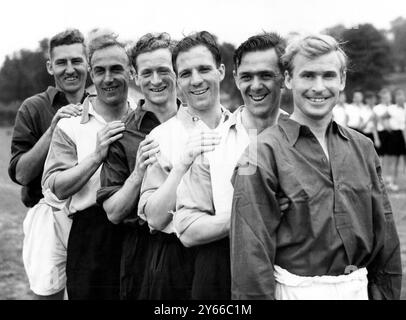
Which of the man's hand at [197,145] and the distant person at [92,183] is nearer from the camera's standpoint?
the man's hand at [197,145]

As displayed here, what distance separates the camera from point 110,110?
3.37 m

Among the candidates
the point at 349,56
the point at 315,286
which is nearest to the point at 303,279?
the point at 315,286

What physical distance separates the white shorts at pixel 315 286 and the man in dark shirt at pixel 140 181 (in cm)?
62

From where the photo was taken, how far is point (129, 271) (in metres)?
3.02

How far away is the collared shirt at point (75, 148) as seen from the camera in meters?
3.26

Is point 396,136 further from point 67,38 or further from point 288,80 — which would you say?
point 288,80

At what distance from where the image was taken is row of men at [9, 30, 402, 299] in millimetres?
2291

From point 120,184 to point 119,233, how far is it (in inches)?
15.6

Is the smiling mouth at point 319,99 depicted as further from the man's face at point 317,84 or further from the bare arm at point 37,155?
the bare arm at point 37,155

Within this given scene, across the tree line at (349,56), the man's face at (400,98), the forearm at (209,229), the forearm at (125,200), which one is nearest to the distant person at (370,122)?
the man's face at (400,98)

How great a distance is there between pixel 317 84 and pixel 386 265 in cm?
82

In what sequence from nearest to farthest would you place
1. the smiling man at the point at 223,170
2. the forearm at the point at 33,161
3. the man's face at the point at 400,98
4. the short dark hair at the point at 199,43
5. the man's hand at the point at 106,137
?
the smiling man at the point at 223,170 → the short dark hair at the point at 199,43 → the man's hand at the point at 106,137 → the forearm at the point at 33,161 → the man's face at the point at 400,98

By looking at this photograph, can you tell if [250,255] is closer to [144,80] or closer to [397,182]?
[144,80]

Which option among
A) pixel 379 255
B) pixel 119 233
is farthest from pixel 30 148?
pixel 379 255
